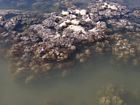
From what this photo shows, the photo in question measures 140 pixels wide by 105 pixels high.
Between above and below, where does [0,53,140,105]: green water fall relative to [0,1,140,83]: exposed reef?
below

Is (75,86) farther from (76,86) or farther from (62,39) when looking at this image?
(62,39)

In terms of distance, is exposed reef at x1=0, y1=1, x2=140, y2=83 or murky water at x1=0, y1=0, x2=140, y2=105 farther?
exposed reef at x1=0, y1=1, x2=140, y2=83

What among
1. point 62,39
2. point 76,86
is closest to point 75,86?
point 76,86

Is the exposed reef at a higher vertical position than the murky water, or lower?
higher

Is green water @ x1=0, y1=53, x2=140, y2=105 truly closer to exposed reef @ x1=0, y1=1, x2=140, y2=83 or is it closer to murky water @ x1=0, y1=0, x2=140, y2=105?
murky water @ x1=0, y1=0, x2=140, y2=105

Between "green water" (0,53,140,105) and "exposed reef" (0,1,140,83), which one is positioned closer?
"green water" (0,53,140,105)

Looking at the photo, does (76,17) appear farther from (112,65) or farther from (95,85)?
(95,85)

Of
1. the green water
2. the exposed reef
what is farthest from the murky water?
the exposed reef

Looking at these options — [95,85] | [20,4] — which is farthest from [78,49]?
[20,4]

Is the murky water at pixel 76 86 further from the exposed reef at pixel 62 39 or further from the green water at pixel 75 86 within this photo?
the exposed reef at pixel 62 39
